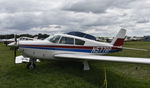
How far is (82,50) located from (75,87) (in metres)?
3.38

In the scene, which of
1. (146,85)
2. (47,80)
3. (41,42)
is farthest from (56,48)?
(146,85)

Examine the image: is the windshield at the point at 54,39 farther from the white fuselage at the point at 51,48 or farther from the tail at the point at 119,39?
the tail at the point at 119,39

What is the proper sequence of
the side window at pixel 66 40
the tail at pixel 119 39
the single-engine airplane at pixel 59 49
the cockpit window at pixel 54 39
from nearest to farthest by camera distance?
1. the single-engine airplane at pixel 59 49
2. the cockpit window at pixel 54 39
3. the side window at pixel 66 40
4. the tail at pixel 119 39

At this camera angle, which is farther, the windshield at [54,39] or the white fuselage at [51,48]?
the windshield at [54,39]

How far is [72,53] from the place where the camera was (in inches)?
313

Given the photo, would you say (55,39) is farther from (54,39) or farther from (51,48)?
(51,48)

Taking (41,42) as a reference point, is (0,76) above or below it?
below

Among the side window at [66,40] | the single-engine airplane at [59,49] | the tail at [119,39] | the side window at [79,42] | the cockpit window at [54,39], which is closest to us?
the single-engine airplane at [59,49]

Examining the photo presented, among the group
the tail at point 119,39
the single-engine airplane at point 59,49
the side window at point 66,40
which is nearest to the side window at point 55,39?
the single-engine airplane at point 59,49

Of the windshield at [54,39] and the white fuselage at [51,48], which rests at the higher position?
the windshield at [54,39]

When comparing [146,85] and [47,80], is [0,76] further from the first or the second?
[146,85]

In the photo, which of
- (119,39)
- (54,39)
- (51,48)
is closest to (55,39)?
(54,39)

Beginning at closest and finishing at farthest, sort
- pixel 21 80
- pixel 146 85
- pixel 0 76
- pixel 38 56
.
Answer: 1. pixel 146 85
2. pixel 21 80
3. pixel 0 76
4. pixel 38 56

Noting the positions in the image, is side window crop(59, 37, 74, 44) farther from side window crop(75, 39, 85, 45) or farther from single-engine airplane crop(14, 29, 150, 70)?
side window crop(75, 39, 85, 45)
